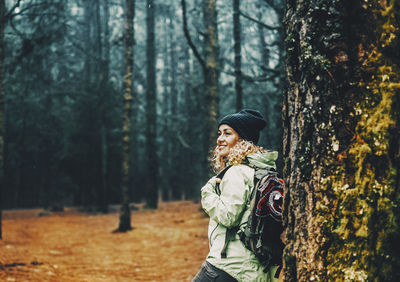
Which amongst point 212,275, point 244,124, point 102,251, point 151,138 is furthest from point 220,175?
point 151,138

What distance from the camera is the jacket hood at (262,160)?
8.30 feet

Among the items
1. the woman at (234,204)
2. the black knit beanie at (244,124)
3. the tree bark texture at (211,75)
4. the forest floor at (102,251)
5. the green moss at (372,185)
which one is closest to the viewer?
the green moss at (372,185)

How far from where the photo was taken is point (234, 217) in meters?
2.34

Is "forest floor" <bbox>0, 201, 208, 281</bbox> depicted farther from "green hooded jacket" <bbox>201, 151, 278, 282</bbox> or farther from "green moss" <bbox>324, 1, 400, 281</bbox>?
"green moss" <bbox>324, 1, 400, 281</bbox>

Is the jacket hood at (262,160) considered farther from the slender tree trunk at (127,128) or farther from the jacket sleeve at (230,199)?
the slender tree trunk at (127,128)

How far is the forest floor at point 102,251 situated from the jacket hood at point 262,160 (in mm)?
5192

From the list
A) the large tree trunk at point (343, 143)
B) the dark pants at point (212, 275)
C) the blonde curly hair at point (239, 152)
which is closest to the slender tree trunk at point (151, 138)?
the blonde curly hair at point (239, 152)

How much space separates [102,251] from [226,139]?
865 cm

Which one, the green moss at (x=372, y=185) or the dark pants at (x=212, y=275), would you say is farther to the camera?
the dark pants at (x=212, y=275)

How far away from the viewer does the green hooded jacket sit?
2.33 metres

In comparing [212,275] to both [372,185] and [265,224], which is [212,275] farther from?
[372,185]

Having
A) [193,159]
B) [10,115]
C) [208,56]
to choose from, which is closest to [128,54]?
[208,56]

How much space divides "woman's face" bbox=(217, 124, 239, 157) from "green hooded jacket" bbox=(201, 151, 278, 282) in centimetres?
26

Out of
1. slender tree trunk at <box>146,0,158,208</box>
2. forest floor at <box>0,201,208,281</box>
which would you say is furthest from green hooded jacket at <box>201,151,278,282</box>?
slender tree trunk at <box>146,0,158,208</box>
